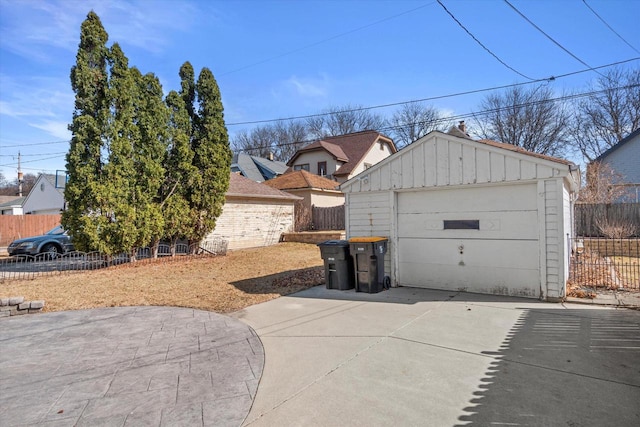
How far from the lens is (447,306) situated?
612 cm

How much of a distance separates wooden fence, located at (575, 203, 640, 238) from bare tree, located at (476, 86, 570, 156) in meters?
13.7

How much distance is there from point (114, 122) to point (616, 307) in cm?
1300

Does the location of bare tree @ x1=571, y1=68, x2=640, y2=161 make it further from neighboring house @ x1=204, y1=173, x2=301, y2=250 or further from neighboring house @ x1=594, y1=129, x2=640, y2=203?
neighboring house @ x1=204, y1=173, x2=301, y2=250

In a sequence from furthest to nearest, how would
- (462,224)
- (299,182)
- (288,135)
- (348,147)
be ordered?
(288,135)
(348,147)
(299,182)
(462,224)

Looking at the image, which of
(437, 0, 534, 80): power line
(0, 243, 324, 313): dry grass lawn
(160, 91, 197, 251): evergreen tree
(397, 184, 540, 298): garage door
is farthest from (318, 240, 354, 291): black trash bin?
(160, 91, 197, 251): evergreen tree

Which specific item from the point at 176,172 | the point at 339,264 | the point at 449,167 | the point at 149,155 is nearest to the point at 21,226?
the point at 176,172

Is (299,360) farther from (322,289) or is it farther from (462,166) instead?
(462,166)

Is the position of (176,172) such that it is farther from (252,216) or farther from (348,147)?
(348,147)

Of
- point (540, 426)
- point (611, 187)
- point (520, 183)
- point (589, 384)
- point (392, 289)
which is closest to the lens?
point (540, 426)

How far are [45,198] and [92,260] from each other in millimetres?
22324

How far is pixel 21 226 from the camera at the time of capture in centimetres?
1980

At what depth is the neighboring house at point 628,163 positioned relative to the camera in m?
20.9

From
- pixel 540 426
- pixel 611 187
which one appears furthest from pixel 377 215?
pixel 611 187

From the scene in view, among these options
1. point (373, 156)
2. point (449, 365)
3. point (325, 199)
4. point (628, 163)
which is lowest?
point (449, 365)
